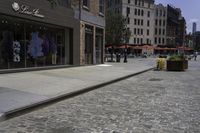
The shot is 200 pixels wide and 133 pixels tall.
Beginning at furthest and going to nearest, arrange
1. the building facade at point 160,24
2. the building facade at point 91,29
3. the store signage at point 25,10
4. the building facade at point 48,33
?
the building facade at point 160,24
the building facade at point 91,29
the building facade at point 48,33
the store signage at point 25,10

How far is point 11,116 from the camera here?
31.3ft

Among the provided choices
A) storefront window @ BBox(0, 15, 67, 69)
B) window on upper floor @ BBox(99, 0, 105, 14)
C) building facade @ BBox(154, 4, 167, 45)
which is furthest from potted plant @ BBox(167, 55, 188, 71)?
building facade @ BBox(154, 4, 167, 45)

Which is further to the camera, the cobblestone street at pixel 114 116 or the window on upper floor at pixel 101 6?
the window on upper floor at pixel 101 6

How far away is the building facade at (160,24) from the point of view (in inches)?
5497

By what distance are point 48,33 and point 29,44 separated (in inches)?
120

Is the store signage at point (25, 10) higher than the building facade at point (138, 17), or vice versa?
the building facade at point (138, 17)

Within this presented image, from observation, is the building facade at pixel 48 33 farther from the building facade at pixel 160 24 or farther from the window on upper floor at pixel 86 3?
the building facade at pixel 160 24

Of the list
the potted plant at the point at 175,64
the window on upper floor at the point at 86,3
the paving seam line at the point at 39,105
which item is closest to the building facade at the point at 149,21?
the window on upper floor at the point at 86,3

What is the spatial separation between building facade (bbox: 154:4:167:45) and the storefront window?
113958 mm

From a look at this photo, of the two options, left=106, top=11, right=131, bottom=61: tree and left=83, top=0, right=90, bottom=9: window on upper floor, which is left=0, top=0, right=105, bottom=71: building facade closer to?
left=83, top=0, right=90, bottom=9: window on upper floor

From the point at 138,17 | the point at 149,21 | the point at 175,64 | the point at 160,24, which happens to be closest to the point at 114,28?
the point at 175,64

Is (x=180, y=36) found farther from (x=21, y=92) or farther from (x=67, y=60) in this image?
(x=21, y=92)

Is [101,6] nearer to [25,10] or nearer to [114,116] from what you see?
[25,10]

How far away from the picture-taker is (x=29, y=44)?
22.7 metres
